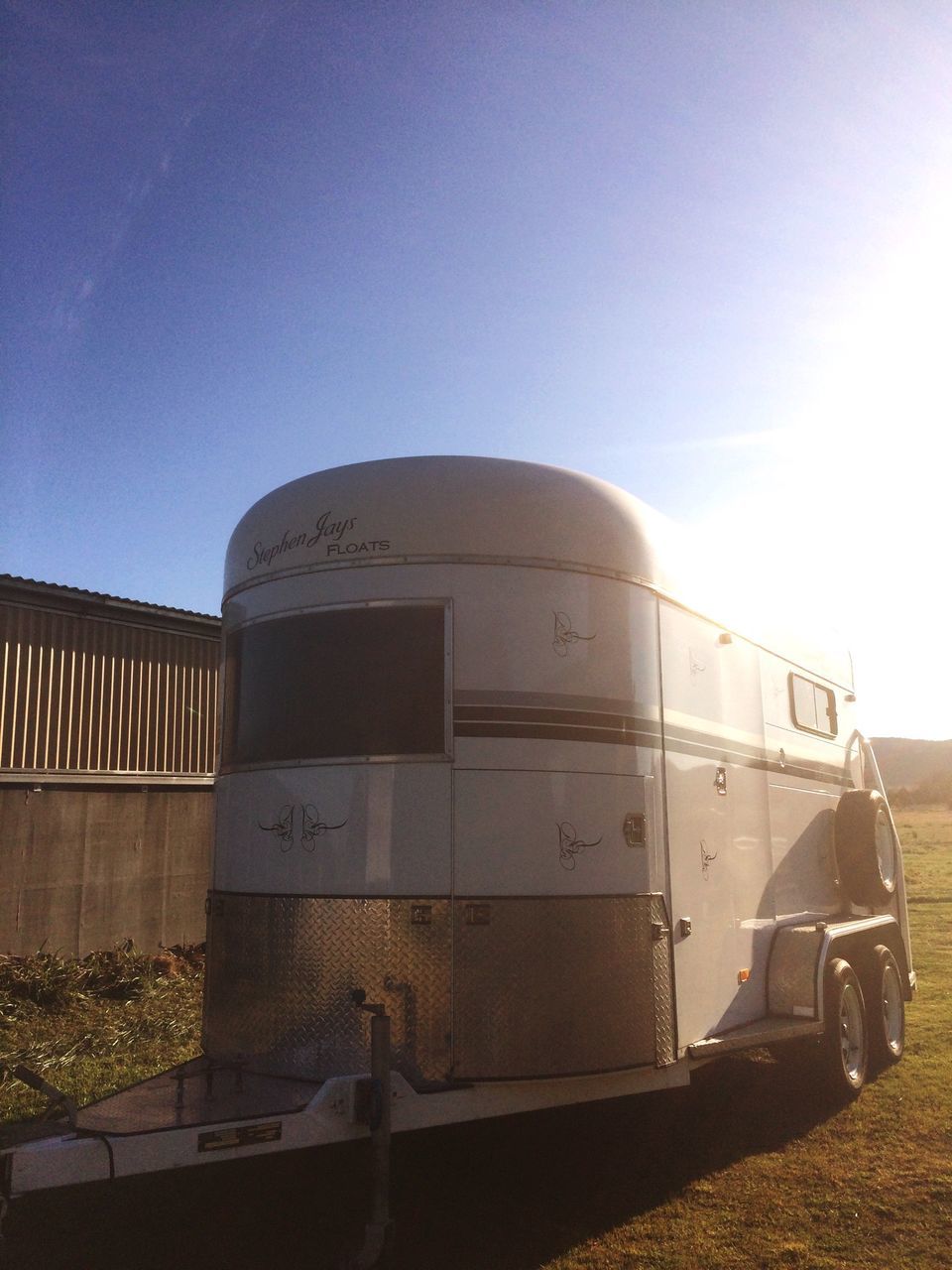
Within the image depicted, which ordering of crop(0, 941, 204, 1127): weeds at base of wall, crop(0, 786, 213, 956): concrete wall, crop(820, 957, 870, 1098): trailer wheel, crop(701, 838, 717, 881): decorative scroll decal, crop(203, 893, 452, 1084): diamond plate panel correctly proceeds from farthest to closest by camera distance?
crop(0, 786, 213, 956): concrete wall, crop(0, 941, 204, 1127): weeds at base of wall, crop(820, 957, 870, 1098): trailer wheel, crop(701, 838, 717, 881): decorative scroll decal, crop(203, 893, 452, 1084): diamond plate panel

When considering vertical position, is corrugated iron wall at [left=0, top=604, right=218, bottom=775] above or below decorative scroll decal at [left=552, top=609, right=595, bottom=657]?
above

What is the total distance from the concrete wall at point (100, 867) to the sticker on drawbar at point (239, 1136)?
20.5 ft

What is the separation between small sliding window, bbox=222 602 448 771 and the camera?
495 cm

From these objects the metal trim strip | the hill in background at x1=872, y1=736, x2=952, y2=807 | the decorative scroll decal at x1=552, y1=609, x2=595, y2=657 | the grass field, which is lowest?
the grass field

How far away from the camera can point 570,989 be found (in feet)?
15.8

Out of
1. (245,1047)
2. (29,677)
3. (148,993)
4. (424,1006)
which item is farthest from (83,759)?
(424,1006)

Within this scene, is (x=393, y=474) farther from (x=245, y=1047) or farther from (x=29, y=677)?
(x=29, y=677)

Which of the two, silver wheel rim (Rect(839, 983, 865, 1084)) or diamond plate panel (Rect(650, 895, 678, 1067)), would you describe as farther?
silver wheel rim (Rect(839, 983, 865, 1084))

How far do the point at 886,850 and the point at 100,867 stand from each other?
25.2 feet

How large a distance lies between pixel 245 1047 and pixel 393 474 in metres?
2.88

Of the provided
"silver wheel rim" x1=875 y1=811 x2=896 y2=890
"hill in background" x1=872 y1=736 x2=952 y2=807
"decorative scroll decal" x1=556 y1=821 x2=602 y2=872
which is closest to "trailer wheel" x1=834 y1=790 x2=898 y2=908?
"silver wheel rim" x1=875 y1=811 x2=896 y2=890

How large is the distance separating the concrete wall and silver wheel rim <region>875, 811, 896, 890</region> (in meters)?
6.02

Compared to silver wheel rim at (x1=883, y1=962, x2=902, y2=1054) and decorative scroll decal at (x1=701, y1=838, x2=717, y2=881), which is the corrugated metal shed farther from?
silver wheel rim at (x1=883, y1=962, x2=902, y2=1054)

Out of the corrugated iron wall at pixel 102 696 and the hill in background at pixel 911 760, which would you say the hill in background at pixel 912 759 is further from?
the corrugated iron wall at pixel 102 696
